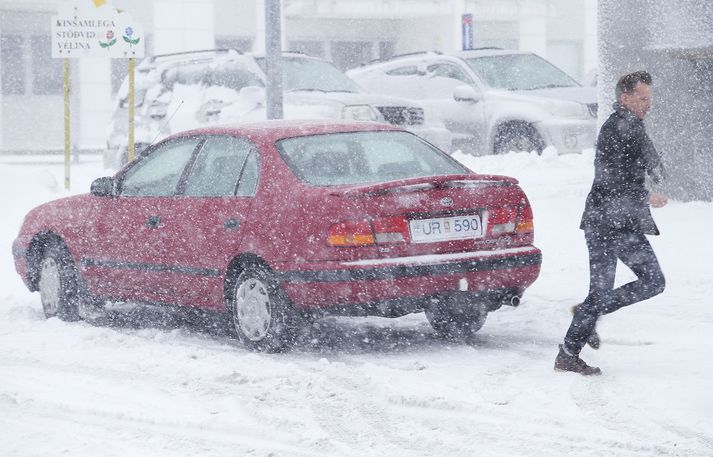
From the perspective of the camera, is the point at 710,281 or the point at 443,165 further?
the point at 710,281

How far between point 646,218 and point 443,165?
2.01 m

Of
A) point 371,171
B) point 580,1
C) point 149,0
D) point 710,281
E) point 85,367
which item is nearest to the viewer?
point 85,367

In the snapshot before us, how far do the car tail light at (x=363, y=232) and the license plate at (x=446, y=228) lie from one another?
140 mm

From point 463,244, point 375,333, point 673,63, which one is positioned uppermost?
point 673,63

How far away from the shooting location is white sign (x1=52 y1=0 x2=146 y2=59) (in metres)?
16.4

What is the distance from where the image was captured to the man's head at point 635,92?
7203 millimetres

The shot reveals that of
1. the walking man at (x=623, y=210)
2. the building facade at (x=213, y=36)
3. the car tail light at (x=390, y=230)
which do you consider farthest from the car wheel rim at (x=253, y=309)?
the building facade at (x=213, y=36)

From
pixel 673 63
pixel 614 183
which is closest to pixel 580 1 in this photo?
pixel 673 63

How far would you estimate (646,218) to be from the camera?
23.6ft

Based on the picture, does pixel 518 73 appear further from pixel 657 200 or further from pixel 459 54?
pixel 657 200

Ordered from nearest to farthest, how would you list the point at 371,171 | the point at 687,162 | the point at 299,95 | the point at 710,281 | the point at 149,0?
the point at 371,171, the point at 710,281, the point at 687,162, the point at 299,95, the point at 149,0

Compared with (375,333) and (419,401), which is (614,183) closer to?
(419,401)

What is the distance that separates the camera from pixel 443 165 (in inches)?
351

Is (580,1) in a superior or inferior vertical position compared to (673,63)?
superior
